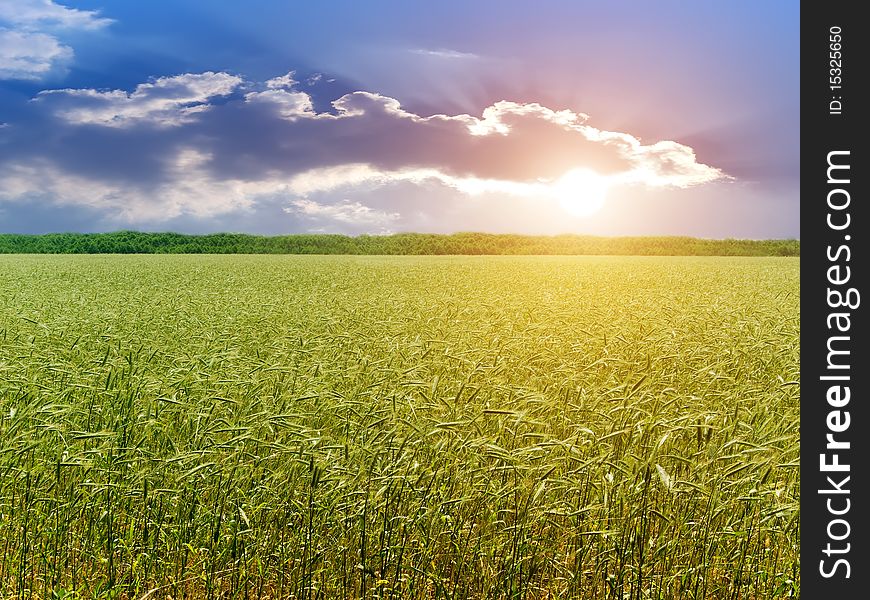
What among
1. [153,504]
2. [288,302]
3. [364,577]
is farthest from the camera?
[288,302]

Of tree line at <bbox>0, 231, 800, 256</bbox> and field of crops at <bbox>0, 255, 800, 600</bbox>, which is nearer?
field of crops at <bbox>0, 255, 800, 600</bbox>

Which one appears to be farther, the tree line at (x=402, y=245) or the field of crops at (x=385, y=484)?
the tree line at (x=402, y=245)

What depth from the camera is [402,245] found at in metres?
57.6

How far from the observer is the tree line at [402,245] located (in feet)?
188

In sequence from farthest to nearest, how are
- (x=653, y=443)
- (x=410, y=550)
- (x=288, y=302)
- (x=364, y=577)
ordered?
(x=288, y=302) → (x=653, y=443) → (x=410, y=550) → (x=364, y=577)

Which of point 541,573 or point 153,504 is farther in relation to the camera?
point 153,504

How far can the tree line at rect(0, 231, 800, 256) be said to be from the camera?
57.3 m

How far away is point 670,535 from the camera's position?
11.1ft

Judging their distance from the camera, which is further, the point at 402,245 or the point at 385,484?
the point at 402,245
